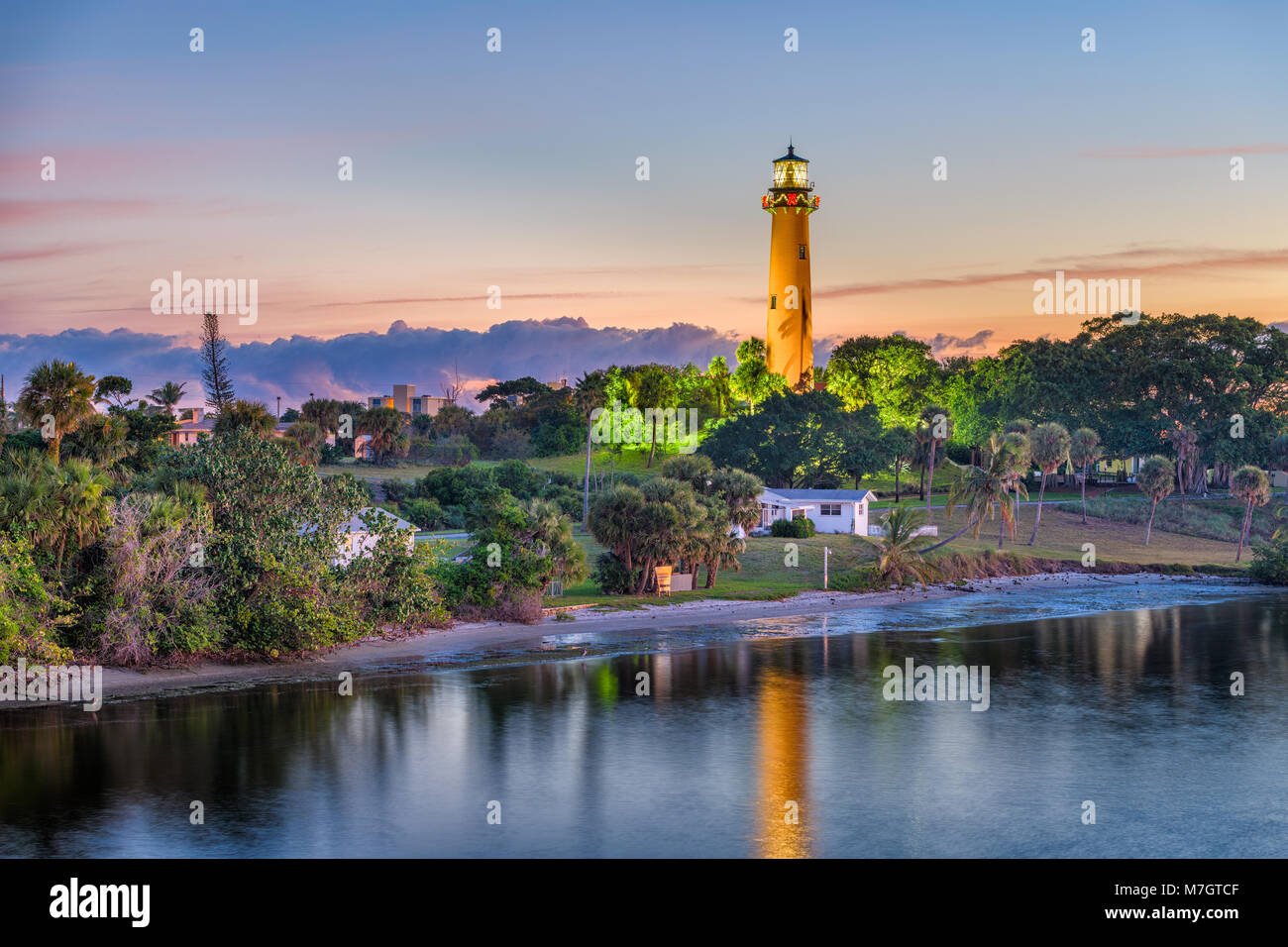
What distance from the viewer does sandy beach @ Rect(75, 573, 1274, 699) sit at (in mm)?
32750

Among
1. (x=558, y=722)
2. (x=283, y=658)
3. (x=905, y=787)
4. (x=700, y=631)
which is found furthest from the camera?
(x=700, y=631)

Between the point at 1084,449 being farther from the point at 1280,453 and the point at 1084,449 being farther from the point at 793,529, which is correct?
the point at 793,529

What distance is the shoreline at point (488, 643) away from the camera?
32.6 metres

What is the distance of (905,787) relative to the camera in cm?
2527

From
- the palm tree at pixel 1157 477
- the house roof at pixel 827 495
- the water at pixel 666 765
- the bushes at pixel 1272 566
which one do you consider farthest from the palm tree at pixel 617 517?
the palm tree at pixel 1157 477

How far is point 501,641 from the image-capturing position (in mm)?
39812

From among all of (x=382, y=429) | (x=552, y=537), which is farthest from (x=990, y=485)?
(x=382, y=429)

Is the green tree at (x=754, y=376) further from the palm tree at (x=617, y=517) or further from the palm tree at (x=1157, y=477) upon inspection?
the palm tree at (x=617, y=517)

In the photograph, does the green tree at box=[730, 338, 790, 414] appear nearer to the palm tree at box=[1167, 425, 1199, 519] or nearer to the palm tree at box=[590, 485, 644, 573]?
the palm tree at box=[1167, 425, 1199, 519]

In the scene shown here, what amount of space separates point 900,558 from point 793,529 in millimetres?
10283

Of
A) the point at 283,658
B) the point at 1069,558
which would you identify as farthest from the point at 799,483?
the point at 283,658

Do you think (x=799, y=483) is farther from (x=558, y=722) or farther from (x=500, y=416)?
(x=558, y=722)
